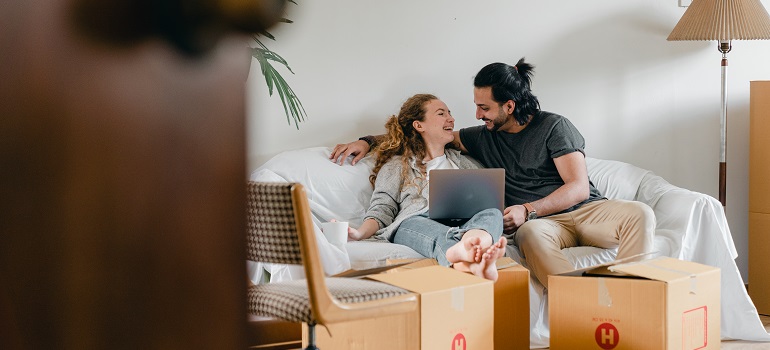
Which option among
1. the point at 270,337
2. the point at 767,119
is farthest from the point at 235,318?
the point at 767,119

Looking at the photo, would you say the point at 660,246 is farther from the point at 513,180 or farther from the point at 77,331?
the point at 77,331

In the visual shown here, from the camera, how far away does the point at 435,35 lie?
3551 millimetres

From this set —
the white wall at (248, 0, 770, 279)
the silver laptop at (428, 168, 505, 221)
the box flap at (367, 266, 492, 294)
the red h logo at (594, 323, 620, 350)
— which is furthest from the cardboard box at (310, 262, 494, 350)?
the white wall at (248, 0, 770, 279)

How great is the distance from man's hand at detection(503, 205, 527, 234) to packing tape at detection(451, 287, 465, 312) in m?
Result: 0.92

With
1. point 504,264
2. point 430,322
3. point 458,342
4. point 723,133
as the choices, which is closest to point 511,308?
point 504,264

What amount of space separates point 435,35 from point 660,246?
1.33 m

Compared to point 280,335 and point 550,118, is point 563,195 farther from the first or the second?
point 280,335

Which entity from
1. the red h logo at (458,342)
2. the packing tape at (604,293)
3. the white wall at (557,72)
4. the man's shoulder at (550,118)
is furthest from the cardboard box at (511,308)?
the white wall at (557,72)

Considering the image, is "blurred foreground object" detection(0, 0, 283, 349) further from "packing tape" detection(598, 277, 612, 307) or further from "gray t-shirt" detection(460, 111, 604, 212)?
"gray t-shirt" detection(460, 111, 604, 212)

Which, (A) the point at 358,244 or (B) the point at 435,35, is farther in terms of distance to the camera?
(B) the point at 435,35

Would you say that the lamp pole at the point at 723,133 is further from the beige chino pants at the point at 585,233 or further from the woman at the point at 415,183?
the woman at the point at 415,183

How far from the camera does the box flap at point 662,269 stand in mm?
2252

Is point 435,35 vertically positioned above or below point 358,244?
above

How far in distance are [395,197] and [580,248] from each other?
708 mm
